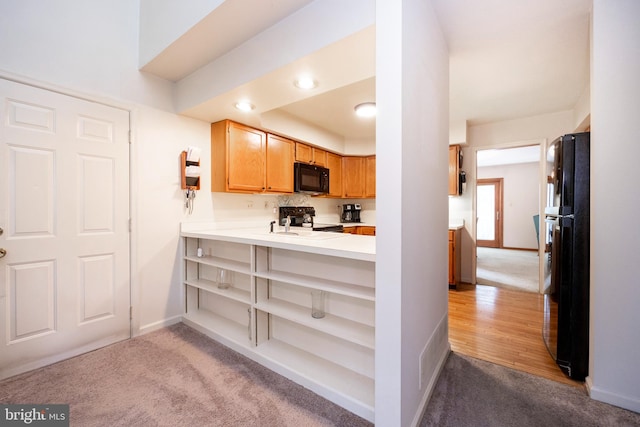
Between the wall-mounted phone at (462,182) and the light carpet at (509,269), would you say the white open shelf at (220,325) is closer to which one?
the wall-mounted phone at (462,182)

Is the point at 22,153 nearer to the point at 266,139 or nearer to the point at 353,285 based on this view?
the point at 266,139

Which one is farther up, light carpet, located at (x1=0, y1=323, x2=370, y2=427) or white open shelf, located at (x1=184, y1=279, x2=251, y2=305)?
white open shelf, located at (x1=184, y1=279, x2=251, y2=305)

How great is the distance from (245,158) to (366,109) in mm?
1563

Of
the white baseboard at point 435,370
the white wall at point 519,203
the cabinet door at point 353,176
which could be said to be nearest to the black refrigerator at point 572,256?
the white baseboard at point 435,370

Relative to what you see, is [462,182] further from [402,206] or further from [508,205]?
[508,205]

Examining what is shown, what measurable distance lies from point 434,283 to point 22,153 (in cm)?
302

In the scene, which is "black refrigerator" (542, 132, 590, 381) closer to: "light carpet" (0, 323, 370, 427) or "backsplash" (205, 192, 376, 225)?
"light carpet" (0, 323, 370, 427)

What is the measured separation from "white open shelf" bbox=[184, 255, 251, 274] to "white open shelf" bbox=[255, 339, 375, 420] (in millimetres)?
627

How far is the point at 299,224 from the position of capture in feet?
13.7

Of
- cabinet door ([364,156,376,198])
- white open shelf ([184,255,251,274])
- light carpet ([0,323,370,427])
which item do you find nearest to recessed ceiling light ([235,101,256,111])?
white open shelf ([184,255,251,274])

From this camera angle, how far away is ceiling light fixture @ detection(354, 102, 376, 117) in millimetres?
3184

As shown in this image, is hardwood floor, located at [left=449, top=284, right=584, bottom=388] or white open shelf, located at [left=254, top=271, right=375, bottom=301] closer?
white open shelf, located at [left=254, top=271, right=375, bottom=301]

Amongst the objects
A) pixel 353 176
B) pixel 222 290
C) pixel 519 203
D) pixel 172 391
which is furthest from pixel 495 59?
pixel 519 203

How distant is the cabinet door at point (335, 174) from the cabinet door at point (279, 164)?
3.33 feet
